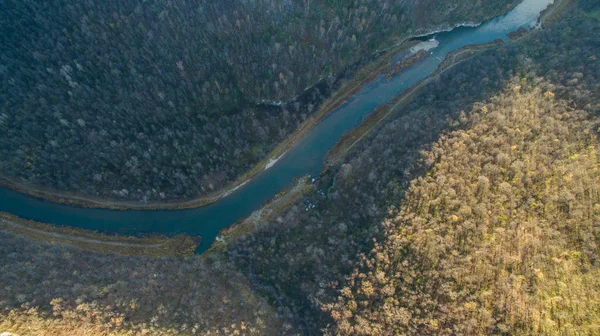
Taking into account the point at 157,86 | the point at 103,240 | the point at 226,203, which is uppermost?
the point at 157,86

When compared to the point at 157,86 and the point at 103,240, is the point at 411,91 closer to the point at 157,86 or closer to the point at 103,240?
the point at 157,86

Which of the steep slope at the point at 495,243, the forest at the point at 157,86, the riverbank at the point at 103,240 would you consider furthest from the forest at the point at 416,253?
the forest at the point at 157,86

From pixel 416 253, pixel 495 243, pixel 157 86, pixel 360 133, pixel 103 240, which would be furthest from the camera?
pixel 360 133

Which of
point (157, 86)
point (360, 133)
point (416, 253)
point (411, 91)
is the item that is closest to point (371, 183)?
point (416, 253)

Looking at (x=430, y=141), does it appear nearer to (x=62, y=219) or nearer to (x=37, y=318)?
(x=37, y=318)

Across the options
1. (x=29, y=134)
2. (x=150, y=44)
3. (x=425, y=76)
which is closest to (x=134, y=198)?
(x=29, y=134)

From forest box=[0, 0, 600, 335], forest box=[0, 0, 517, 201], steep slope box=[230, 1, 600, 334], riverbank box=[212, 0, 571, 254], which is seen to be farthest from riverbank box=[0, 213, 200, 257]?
steep slope box=[230, 1, 600, 334]

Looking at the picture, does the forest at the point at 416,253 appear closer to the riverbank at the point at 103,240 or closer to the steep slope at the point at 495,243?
the steep slope at the point at 495,243
